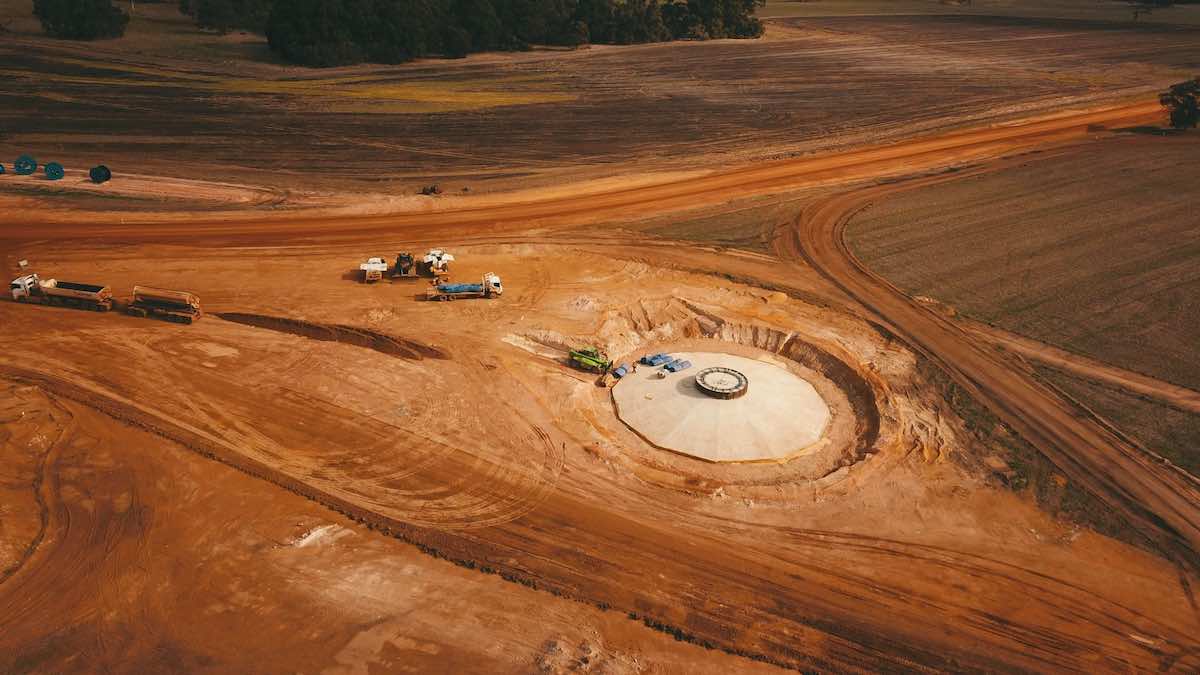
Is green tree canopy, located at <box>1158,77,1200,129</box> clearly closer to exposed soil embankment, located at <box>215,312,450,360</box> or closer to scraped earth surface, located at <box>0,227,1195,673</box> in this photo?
scraped earth surface, located at <box>0,227,1195,673</box>

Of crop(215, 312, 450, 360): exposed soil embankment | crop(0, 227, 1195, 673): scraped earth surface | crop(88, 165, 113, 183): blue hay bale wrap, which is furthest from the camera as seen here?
crop(88, 165, 113, 183): blue hay bale wrap

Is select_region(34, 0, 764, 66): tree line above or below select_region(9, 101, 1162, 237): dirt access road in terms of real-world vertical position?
above

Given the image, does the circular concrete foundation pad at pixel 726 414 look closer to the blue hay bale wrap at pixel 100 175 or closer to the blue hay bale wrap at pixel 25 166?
the blue hay bale wrap at pixel 100 175

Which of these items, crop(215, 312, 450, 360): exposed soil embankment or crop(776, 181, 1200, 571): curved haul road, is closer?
crop(776, 181, 1200, 571): curved haul road

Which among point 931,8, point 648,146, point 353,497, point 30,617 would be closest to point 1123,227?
point 648,146

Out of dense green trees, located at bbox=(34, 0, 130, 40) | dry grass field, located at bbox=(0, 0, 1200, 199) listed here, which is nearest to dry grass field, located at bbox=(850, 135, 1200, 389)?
dry grass field, located at bbox=(0, 0, 1200, 199)

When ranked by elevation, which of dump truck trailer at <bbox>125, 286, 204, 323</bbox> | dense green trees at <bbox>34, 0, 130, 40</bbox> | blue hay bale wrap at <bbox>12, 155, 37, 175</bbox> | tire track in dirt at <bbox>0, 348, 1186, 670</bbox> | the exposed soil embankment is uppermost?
dense green trees at <bbox>34, 0, 130, 40</bbox>

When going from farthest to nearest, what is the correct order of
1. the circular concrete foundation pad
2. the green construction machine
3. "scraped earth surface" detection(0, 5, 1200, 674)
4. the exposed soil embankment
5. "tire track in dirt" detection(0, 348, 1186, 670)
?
the exposed soil embankment → the green construction machine → the circular concrete foundation pad → "scraped earth surface" detection(0, 5, 1200, 674) → "tire track in dirt" detection(0, 348, 1186, 670)

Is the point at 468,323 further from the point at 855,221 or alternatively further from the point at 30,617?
the point at 855,221
